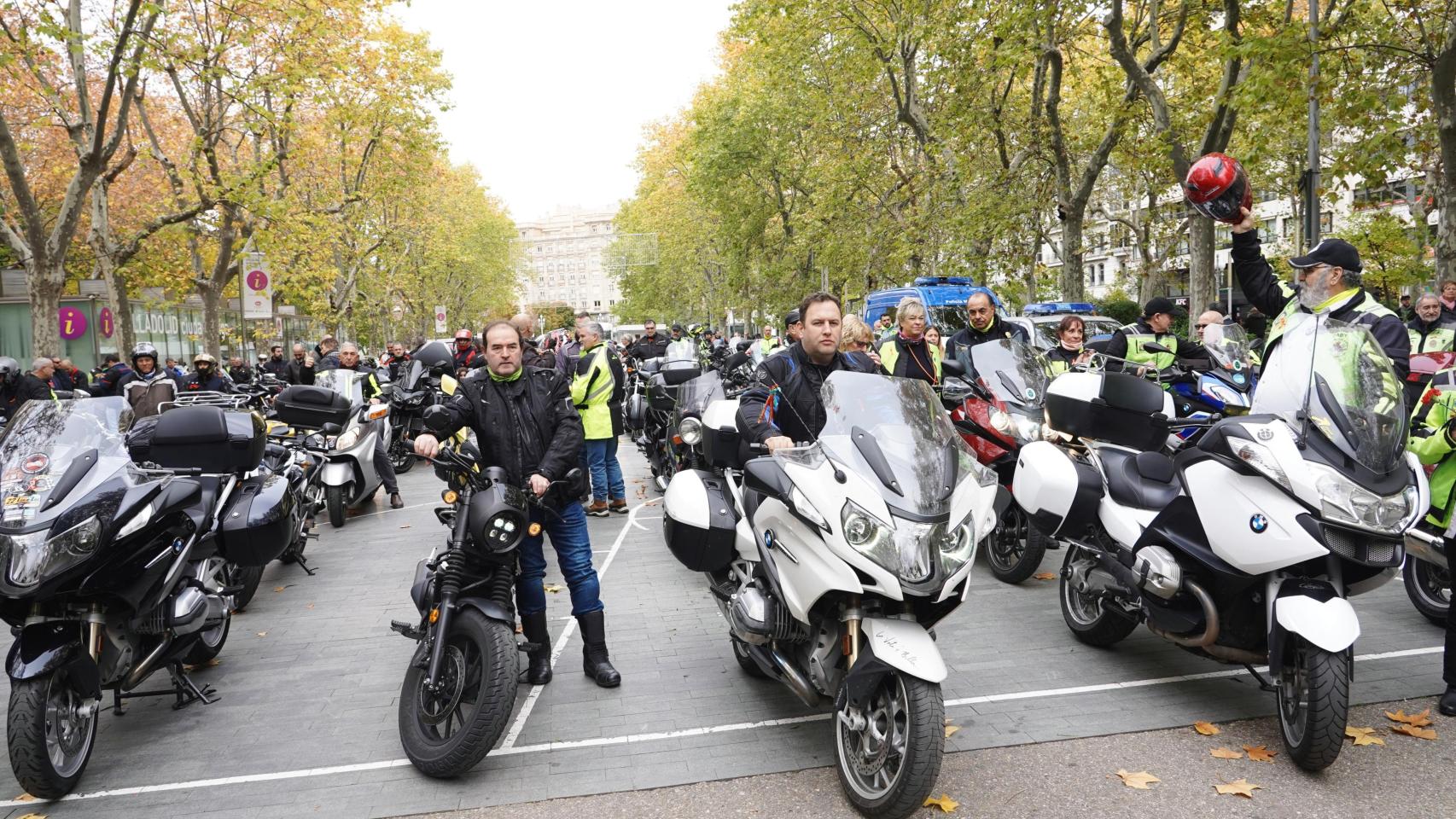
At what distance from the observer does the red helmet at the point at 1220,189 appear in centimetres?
491

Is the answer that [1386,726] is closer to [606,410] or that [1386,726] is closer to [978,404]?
[978,404]

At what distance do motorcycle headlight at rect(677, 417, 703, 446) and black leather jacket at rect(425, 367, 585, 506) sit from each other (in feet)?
9.22

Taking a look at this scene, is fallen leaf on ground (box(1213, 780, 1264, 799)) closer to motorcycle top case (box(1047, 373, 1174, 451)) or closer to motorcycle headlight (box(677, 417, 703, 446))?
motorcycle top case (box(1047, 373, 1174, 451))

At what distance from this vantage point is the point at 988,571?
7090 millimetres

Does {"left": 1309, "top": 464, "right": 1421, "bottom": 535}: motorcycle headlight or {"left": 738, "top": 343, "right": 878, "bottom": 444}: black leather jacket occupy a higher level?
{"left": 738, "top": 343, "right": 878, "bottom": 444}: black leather jacket

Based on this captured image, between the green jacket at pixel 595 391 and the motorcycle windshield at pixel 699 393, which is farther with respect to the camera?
the green jacket at pixel 595 391

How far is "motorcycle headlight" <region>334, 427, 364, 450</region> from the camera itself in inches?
387

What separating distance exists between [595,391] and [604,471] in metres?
1.06

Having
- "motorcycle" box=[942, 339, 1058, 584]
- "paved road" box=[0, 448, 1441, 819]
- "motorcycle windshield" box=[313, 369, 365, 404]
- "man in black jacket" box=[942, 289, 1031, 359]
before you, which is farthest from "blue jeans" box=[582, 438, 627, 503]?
"motorcycle" box=[942, 339, 1058, 584]

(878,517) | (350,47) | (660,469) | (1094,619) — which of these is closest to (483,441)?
(878,517)

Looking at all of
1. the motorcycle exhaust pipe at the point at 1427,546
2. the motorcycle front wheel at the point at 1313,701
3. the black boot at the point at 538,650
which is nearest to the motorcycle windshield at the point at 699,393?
the black boot at the point at 538,650

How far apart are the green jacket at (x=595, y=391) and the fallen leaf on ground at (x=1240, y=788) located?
6.18 metres

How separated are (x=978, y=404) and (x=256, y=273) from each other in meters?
14.9

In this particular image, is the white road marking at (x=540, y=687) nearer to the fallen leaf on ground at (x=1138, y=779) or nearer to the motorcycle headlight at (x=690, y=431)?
the motorcycle headlight at (x=690, y=431)
